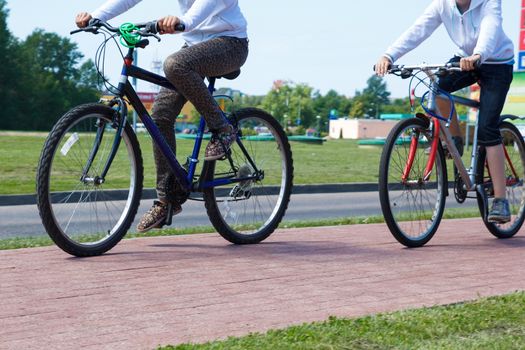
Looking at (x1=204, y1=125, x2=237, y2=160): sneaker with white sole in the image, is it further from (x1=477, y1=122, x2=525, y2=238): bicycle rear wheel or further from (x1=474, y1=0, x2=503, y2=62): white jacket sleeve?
(x1=477, y1=122, x2=525, y2=238): bicycle rear wheel

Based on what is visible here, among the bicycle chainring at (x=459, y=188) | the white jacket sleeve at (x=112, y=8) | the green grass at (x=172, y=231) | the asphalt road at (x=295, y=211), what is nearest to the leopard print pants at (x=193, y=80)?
the white jacket sleeve at (x=112, y=8)

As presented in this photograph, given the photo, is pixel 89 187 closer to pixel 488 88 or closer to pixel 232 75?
pixel 232 75

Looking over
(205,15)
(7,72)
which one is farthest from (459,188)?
(7,72)

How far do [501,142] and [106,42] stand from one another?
2910 millimetres

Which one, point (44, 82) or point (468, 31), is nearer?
point (468, 31)

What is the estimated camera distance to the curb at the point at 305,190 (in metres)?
13.1

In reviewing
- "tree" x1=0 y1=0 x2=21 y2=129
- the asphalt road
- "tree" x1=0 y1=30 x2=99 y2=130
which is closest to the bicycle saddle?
the asphalt road

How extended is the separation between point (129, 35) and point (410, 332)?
257 centimetres

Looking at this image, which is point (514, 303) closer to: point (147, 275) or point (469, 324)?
point (469, 324)

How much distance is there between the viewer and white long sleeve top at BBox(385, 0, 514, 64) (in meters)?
6.04

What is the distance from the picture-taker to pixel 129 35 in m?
5.16

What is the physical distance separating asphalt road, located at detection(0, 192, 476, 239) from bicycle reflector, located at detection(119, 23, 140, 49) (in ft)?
13.6

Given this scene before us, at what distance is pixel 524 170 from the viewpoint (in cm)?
704

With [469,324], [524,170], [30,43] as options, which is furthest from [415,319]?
[30,43]
